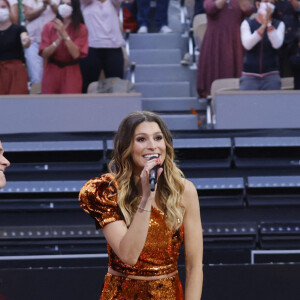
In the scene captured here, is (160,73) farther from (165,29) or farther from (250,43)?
(250,43)

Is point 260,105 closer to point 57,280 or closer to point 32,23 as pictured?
point 32,23

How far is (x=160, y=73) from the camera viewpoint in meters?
7.62

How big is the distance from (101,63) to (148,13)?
6.98 feet

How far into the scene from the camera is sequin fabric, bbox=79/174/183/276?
7.16 ft

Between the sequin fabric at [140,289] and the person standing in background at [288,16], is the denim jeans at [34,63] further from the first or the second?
the sequin fabric at [140,289]

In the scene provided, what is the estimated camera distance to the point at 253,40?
18.9ft

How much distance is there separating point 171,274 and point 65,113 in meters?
3.46

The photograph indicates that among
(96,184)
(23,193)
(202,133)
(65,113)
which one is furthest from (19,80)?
(96,184)

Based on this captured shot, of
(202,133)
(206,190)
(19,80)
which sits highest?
(19,80)

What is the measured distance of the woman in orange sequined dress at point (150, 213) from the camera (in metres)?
2.15

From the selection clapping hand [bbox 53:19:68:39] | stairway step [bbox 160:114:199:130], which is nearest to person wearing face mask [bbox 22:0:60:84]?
clapping hand [bbox 53:19:68:39]

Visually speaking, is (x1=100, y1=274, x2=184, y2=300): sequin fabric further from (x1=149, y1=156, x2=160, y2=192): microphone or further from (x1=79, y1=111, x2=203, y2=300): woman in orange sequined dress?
(x1=149, y1=156, x2=160, y2=192): microphone

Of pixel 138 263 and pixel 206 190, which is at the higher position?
pixel 138 263

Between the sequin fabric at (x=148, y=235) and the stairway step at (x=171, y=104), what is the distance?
4.77 m
